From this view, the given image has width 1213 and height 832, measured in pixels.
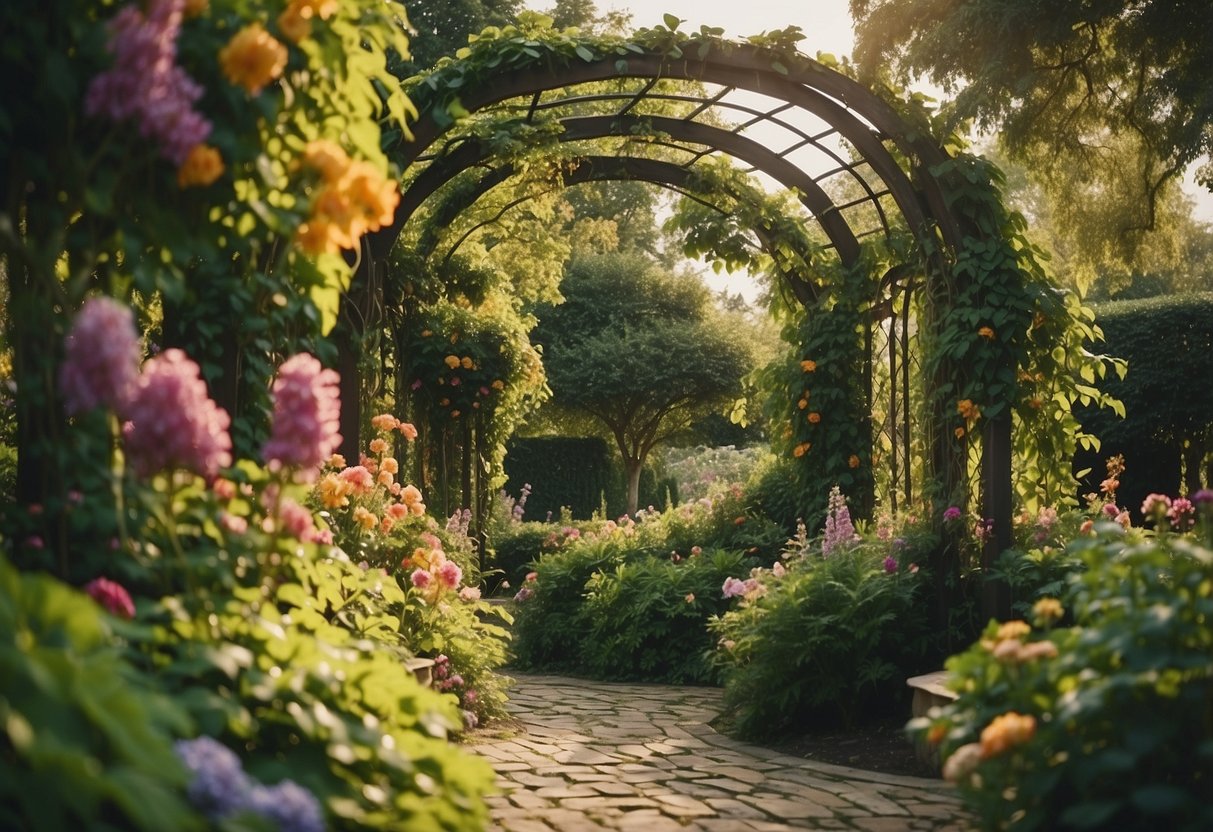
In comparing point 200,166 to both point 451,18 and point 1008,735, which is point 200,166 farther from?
point 451,18

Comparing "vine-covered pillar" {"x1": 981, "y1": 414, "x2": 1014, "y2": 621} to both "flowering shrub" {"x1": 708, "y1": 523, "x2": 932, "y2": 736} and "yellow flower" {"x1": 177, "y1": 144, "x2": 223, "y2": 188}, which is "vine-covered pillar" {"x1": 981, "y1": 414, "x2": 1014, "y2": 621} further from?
"yellow flower" {"x1": 177, "y1": 144, "x2": 223, "y2": 188}

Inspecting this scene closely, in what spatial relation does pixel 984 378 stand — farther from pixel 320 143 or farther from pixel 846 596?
pixel 320 143

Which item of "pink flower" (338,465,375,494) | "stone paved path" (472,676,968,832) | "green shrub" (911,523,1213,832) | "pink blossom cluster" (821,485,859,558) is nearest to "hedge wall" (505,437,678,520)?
"pink blossom cluster" (821,485,859,558)

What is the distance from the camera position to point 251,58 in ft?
7.27

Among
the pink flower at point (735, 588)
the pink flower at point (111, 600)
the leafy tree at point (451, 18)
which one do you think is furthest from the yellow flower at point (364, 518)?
the leafy tree at point (451, 18)

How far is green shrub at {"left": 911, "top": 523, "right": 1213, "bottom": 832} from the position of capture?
2119mm

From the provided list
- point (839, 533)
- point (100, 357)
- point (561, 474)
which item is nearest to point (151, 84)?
point (100, 357)

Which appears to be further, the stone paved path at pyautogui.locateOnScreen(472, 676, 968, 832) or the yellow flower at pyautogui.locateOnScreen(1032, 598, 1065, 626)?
the stone paved path at pyautogui.locateOnScreen(472, 676, 968, 832)

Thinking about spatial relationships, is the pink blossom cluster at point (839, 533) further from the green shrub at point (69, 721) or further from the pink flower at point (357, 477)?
the green shrub at point (69, 721)

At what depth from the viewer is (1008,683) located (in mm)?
2451

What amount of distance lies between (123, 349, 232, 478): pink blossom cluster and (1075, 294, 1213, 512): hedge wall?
33.9ft

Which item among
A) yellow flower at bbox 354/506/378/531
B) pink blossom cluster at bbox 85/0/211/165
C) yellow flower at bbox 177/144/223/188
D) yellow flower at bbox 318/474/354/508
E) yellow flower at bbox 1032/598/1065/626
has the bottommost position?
yellow flower at bbox 1032/598/1065/626

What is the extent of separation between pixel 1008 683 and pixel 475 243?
7380 mm

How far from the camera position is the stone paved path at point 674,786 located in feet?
11.6
